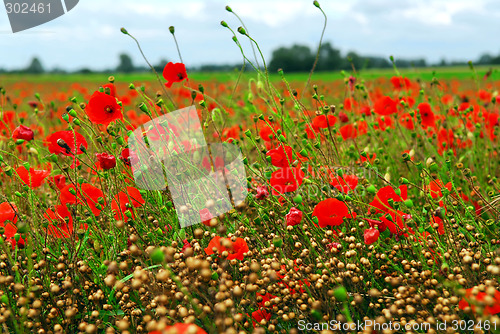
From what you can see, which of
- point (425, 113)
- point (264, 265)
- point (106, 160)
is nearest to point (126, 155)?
point (106, 160)

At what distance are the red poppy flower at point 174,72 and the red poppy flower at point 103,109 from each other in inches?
15.6

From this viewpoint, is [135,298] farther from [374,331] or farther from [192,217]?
[374,331]

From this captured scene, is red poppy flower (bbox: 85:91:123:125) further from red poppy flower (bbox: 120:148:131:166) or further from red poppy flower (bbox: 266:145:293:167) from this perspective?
red poppy flower (bbox: 266:145:293:167)

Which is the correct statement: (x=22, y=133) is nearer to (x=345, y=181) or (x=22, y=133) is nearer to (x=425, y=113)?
(x=345, y=181)

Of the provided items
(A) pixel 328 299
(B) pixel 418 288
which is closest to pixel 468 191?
(B) pixel 418 288

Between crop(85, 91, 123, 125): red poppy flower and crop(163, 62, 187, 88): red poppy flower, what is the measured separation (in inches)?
15.6

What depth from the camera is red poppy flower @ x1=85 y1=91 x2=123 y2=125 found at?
1.91 meters

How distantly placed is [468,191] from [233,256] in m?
1.58

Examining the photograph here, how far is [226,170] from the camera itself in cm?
232

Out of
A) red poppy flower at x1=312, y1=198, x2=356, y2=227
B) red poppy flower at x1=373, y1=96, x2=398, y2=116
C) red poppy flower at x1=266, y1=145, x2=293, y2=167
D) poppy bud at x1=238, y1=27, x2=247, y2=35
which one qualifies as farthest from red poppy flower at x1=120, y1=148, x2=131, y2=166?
red poppy flower at x1=373, y1=96, x2=398, y2=116

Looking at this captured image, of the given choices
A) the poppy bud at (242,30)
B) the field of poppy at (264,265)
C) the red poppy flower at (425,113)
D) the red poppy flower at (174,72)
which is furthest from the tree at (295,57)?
the field of poppy at (264,265)

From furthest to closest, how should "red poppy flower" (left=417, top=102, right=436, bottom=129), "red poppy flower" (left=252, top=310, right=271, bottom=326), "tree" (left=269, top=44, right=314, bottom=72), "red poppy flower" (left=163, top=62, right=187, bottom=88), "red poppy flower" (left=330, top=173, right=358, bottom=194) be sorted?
"tree" (left=269, top=44, right=314, bottom=72) → "red poppy flower" (left=417, top=102, right=436, bottom=129) → "red poppy flower" (left=163, top=62, right=187, bottom=88) → "red poppy flower" (left=330, top=173, right=358, bottom=194) → "red poppy flower" (left=252, top=310, right=271, bottom=326)

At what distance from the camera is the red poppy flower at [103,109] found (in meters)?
1.91

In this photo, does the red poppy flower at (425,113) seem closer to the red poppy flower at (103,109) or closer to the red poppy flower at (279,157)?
the red poppy flower at (279,157)
